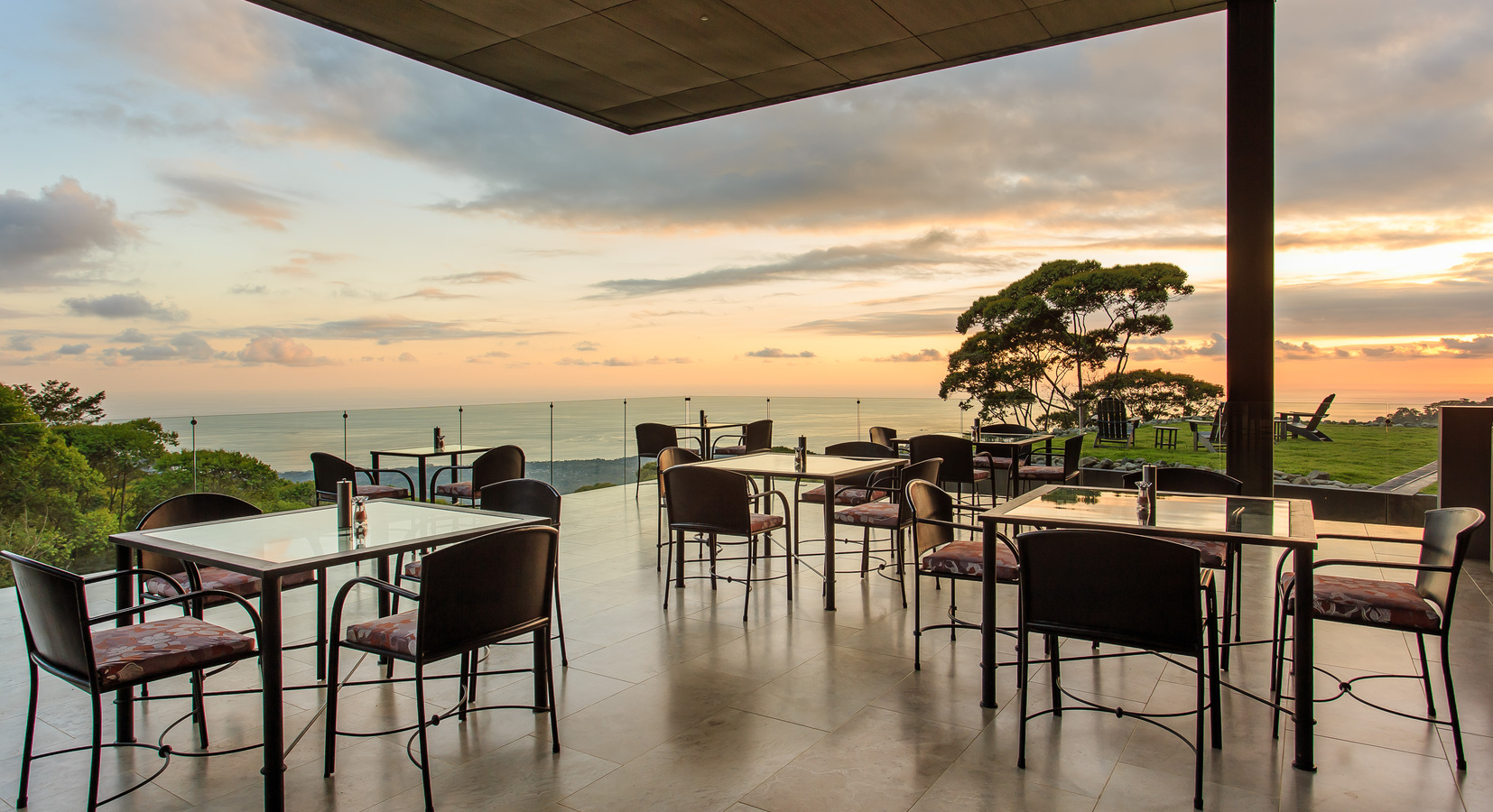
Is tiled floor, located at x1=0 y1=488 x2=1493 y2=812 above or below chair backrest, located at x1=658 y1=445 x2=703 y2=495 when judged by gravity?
below

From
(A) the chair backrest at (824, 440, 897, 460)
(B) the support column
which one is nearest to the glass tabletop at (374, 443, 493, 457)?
(A) the chair backrest at (824, 440, 897, 460)

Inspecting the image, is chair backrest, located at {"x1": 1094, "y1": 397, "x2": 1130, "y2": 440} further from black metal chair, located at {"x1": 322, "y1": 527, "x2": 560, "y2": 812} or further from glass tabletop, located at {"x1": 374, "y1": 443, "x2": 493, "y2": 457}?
black metal chair, located at {"x1": 322, "y1": 527, "x2": 560, "y2": 812}

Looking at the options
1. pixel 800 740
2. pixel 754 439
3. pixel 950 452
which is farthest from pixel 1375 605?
pixel 754 439

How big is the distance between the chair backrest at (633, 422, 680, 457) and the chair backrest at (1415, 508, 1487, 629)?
658 centimetres

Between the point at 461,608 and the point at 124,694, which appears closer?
the point at 461,608

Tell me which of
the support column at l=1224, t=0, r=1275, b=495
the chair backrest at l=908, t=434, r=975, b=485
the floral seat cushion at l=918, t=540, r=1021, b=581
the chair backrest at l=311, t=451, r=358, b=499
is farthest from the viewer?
the chair backrest at l=908, t=434, r=975, b=485

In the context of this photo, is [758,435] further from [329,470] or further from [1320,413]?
[1320,413]

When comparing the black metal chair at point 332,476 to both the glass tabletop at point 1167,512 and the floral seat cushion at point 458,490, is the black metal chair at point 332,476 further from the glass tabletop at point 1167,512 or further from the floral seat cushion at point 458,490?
the glass tabletop at point 1167,512

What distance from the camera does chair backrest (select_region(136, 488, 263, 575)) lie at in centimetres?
297

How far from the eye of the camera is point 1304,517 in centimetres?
292

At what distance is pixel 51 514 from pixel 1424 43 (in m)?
12.4

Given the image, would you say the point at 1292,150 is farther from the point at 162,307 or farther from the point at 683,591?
the point at 162,307

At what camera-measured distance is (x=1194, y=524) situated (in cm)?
274

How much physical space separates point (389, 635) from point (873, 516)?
9.00 ft
